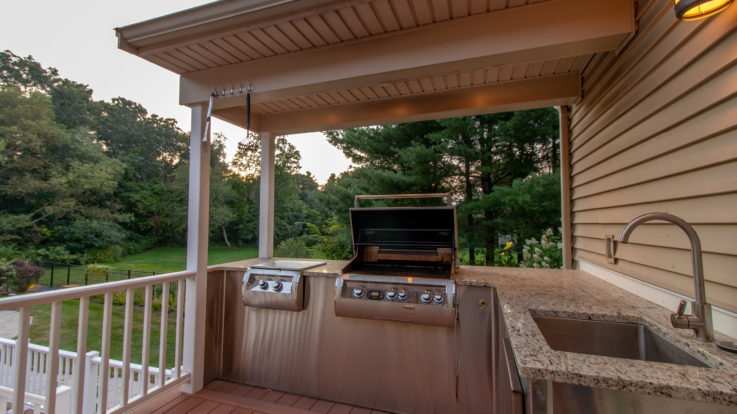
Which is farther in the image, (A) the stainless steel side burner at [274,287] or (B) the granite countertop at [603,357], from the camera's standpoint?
(A) the stainless steel side burner at [274,287]

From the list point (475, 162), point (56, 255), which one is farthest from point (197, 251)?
point (475, 162)

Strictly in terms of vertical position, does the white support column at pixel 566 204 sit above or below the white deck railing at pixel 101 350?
above

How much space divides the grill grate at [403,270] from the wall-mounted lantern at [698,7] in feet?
5.44

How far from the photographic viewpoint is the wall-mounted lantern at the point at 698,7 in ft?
2.97

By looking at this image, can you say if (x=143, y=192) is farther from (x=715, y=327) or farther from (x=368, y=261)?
(x=715, y=327)

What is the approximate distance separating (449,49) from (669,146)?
1167 millimetres

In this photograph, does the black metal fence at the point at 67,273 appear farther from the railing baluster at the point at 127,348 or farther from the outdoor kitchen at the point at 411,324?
the outdoor kitchen at the point at 411,324

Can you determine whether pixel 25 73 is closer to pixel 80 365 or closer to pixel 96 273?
pixel 96 273

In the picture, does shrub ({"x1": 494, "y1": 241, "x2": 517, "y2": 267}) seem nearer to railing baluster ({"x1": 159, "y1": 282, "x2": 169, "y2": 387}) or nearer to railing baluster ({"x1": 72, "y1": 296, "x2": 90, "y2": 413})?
railing baluster ({"x1": 159, "y1": 282, "x2": 169, "y2": 387})

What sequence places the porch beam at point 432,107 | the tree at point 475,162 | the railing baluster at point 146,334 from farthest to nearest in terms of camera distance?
the tree at point 475,162, the porch beam at point 432,107, the railing baluster at point 146,334

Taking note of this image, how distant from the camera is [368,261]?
2641 mm

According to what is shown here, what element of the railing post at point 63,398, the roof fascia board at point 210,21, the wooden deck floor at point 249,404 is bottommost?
the railing post at point 63,398

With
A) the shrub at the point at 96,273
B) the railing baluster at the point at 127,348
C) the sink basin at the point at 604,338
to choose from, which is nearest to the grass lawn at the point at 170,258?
the shrub at the point at 96,273

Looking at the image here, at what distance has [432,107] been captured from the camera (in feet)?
9.20
